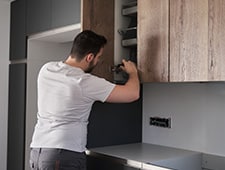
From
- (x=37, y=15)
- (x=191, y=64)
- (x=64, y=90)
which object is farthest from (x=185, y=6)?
(x=37, y=15)

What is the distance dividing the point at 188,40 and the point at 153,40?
26cm

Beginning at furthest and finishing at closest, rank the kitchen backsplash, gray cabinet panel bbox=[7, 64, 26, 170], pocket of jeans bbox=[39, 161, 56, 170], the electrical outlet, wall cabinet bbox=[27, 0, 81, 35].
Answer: gray cabinet panel bbox=[7, 64, 26, 170]
wall cabinet bbox=[27, 0, 81, 35]
the electrical outlet
the kitchen backsplash
pocket of jeans bbox=[39, 161, 56, 170]

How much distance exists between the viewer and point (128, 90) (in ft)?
6.36

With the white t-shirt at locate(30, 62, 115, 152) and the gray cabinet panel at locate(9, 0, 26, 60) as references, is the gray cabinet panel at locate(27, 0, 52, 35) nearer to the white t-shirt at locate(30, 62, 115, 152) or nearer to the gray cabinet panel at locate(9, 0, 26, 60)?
the gray cabinet panel at locate(9, 0, 26, 60)

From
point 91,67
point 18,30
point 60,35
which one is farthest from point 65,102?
point 18,30

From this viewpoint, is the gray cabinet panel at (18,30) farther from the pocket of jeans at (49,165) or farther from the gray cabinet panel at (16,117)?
the pocket of jeans at (49,165)

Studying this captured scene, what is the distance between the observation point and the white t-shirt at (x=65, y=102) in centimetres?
182

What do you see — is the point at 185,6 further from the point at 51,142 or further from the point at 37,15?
the point at 37,15

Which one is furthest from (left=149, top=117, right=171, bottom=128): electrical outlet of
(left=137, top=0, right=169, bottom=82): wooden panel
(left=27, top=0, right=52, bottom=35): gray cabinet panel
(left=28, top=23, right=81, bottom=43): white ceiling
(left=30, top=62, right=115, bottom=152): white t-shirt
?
(left=27, top=0, right=52, bottom=35): gray cabinet panel

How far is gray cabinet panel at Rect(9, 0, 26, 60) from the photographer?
317 cm

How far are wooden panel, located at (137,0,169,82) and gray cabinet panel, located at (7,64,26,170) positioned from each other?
1428 millimetres

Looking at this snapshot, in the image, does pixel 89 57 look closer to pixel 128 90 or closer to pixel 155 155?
pixel 128 90

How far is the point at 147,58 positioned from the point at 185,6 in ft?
1.27

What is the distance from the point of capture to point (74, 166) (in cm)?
187
